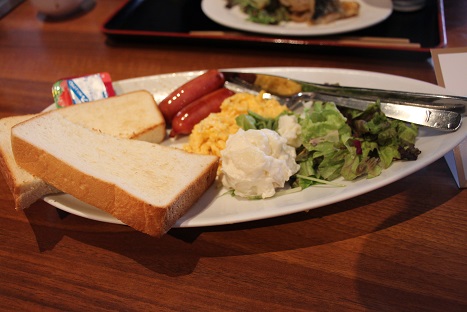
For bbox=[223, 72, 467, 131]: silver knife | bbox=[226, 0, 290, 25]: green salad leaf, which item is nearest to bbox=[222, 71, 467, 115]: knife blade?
bbox=[223, 72, 467, 131]: silver knife

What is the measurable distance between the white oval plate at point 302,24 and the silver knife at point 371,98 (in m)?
0.69

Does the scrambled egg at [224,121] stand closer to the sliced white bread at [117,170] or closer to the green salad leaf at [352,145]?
the sliced white bread at [117,170]

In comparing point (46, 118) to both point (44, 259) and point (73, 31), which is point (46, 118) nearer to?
point (44, 259)

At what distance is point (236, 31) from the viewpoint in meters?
2.95

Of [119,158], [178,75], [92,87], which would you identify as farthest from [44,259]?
[178,75]

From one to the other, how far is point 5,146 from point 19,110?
74cm

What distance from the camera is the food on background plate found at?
9.36 feet

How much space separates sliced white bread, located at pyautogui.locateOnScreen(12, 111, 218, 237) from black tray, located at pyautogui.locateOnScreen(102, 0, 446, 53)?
1274 millimetres

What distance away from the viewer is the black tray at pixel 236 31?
2.63 m

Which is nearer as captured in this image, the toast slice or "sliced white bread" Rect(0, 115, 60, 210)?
"sliced white bread" Rect(0, 115, 60, 210)

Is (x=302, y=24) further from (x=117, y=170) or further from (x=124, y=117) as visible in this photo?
(x=117, y=170)

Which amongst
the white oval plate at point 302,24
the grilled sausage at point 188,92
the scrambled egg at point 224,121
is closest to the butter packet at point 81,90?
the grilled sausage at point 188,92

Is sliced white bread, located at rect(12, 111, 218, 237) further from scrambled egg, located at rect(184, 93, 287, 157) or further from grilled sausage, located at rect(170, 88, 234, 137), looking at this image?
grilled sausage, located at rect(170, 88, 234, 137)

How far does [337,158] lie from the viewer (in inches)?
66.4
